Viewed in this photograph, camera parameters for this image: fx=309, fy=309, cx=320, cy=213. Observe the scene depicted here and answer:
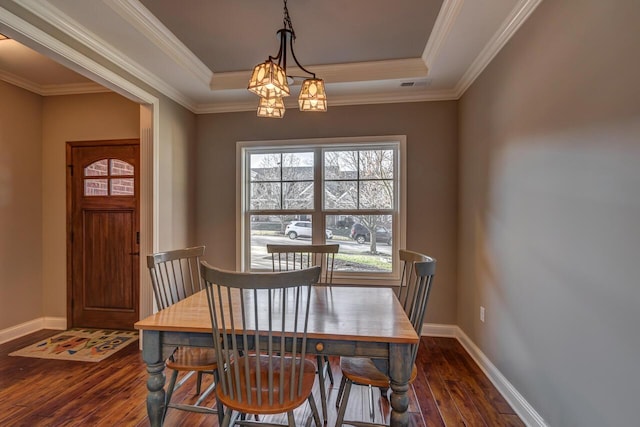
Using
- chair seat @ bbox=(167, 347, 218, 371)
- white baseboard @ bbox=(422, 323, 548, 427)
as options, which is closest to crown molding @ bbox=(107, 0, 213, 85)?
chair seat @ bbox=(167, 347, 218, 371)

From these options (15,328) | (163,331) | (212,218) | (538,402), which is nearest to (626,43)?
(538,402)

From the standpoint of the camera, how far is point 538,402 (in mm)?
1790

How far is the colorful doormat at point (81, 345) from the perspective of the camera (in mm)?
2787

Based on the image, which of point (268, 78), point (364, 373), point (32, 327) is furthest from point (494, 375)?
point (32, 327)

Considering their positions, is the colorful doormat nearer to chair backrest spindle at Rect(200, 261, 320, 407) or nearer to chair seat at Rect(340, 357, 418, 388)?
chair backrest spindle at Rect(200, 261, 320, 407)

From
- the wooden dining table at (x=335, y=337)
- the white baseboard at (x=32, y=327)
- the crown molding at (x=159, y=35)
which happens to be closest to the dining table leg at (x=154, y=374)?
the wooden dining table at (x=335, y=337)

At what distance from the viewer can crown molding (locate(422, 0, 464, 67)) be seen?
1998 millimetres

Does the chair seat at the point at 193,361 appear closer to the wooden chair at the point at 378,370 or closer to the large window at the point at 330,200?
the wooden chair at the point at 378,370

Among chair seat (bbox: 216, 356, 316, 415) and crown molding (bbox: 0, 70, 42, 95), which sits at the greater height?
crown molding (bbox: 0, 70, 42, 95)

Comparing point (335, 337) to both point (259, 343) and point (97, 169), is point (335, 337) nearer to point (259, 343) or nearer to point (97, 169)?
point (259, 343)

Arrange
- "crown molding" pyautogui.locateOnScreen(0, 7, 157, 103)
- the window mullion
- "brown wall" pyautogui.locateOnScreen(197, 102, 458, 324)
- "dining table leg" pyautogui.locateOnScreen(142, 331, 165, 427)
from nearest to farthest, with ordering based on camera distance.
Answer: "dining table leg" pyautogui.locateOnScreen(142, 331, 165, 427)
"crown molding" pyautogui.locateOnScreen(0, 7, 157, 103)
"brown wall" pyautogui.locateOnScreen(197, 102, 458, 324)
the window mullion

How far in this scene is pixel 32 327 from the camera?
3.35 m

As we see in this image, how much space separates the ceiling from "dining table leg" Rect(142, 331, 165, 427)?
194cm

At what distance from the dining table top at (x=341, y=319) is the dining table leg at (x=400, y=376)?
0.23ft
